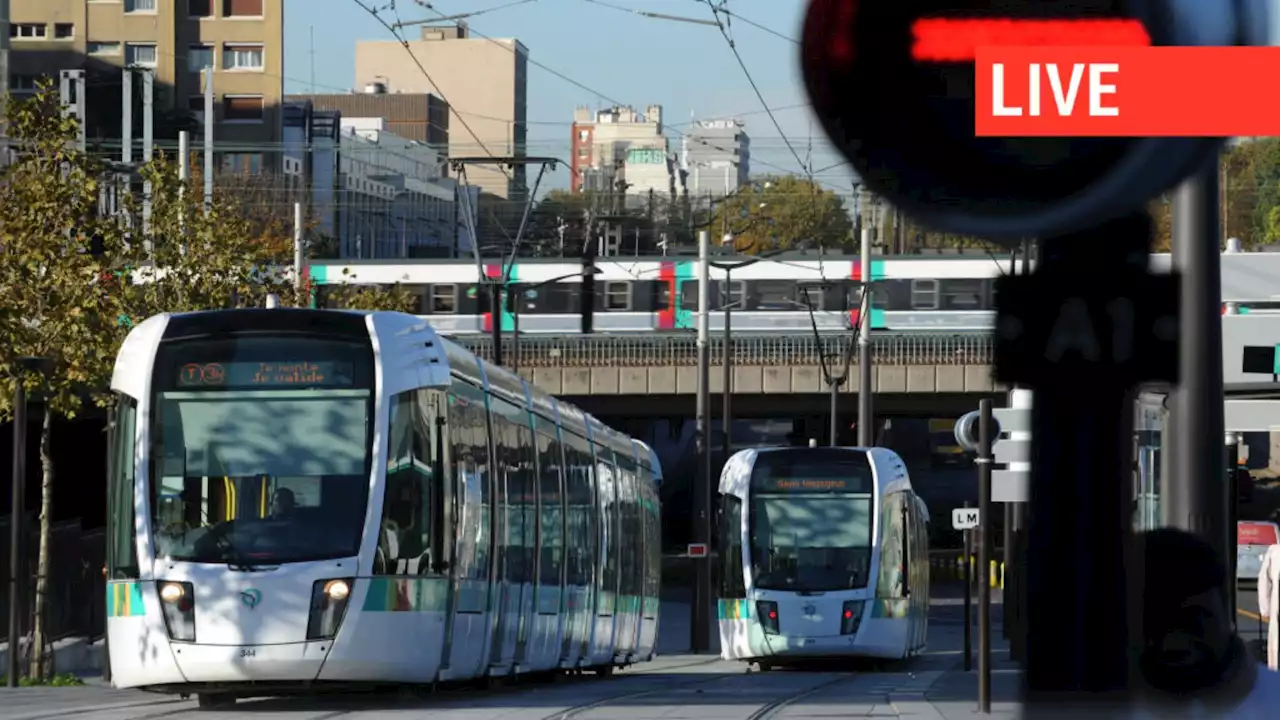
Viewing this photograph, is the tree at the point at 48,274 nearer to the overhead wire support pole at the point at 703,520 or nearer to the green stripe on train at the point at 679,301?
the overhead wire support pole at the point at 703,520

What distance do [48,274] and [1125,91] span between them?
841 inches

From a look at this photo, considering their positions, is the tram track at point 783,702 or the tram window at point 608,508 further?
the tram window at point 608,508

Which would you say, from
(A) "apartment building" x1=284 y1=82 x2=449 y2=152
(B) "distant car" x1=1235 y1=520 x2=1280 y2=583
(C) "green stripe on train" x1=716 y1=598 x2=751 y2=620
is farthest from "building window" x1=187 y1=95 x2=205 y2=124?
(C) "green stripe on train" x1=716 y1=598 x2=751 y2=620

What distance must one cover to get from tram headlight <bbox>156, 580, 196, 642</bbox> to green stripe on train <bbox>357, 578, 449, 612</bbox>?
3.54 feet

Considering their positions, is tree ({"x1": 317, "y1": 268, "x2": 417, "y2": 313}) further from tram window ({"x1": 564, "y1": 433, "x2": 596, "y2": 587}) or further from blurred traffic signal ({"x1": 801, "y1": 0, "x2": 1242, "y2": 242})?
blurred traffic signal ({"x1": 801, "y1": 0, "x2": 1242, "y2": 242})

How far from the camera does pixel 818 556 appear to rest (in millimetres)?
30297

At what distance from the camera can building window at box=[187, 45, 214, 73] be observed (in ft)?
321

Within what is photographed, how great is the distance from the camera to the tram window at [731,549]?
3081 cm

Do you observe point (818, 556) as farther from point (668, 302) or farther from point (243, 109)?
point (243, 109)

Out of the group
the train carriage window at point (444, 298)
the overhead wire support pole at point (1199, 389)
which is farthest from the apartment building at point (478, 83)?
the overhead wire support pole at point (1199, 389)

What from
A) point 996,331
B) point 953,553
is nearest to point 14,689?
point 996,331

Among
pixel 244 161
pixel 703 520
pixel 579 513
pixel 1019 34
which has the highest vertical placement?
pixel 244 161

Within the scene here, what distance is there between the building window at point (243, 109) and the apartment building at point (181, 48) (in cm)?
4

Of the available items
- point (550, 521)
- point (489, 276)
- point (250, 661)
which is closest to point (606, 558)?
point (550, 521)
